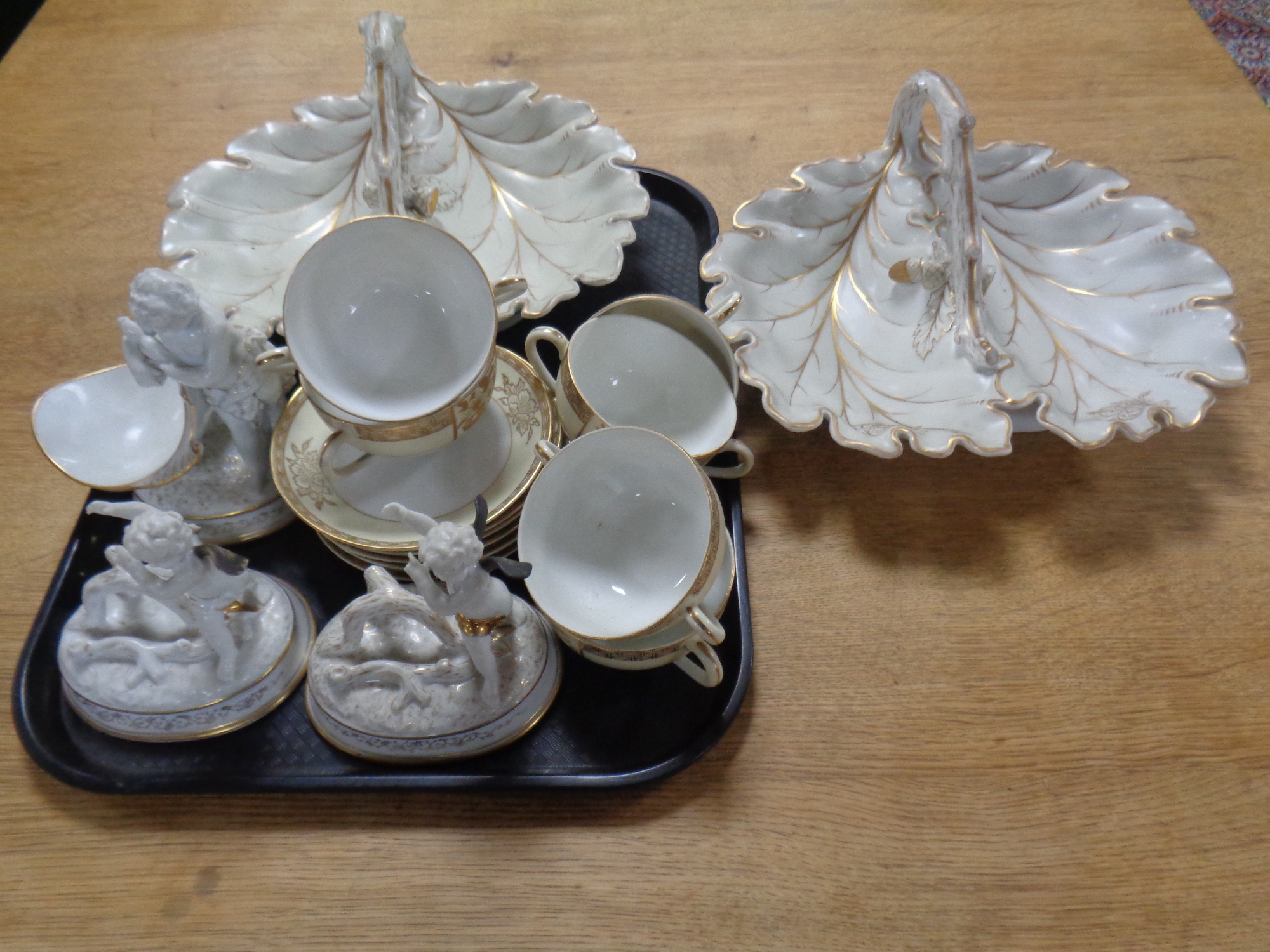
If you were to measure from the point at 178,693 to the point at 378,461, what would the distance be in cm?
22

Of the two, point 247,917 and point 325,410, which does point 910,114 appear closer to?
point 325,410

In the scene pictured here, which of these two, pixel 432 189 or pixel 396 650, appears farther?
pixel 432 189

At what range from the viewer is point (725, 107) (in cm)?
107

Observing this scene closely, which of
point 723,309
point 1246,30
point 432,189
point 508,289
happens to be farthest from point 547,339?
point 1246,30

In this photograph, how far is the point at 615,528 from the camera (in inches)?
26.9

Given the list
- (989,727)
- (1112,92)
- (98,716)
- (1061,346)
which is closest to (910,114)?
(1061,346)

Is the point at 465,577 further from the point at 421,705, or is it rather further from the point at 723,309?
the point at 723,309

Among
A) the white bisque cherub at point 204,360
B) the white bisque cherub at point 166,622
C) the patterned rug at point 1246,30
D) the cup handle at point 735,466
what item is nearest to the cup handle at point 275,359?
the white bisque cherub at point 204,360

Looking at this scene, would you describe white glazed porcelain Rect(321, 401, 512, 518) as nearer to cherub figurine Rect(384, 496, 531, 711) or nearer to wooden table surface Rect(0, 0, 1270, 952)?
cherub figurine Rect(384, 496, 531, 711)

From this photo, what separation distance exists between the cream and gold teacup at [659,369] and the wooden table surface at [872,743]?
7 cm

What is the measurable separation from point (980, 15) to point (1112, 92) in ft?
0.69

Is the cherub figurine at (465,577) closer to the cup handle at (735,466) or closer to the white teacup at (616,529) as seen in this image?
the white teacup at (616,529)

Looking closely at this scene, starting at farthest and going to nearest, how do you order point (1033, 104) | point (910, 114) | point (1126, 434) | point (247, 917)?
1. point (1033, 104)
2. point (910, 114)
3. point (1126, 434)
4. point (247, 917)

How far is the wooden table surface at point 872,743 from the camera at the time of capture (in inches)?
23.1
